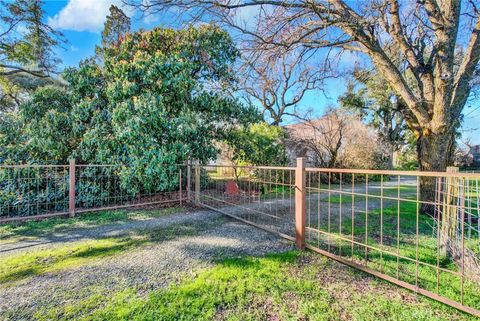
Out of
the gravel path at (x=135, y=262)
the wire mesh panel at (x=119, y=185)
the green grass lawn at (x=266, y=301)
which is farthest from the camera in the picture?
the wire mesh panel at (x=119, y=185)

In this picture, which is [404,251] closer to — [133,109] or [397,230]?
[397,230]

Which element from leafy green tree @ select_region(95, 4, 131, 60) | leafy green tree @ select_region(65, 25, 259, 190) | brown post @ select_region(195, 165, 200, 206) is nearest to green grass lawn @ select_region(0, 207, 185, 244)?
brown post @ select_region(195, 165, 200, 206)

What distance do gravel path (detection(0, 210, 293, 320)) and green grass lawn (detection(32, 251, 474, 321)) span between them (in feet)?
0.59

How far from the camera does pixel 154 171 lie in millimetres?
6574

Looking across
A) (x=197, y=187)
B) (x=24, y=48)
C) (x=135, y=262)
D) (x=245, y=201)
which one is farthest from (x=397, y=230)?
(x=24, y=48)

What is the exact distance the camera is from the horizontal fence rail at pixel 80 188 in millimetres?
5822

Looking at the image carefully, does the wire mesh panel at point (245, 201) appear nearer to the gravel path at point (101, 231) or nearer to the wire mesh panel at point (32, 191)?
the gravel path at point (101, 231)

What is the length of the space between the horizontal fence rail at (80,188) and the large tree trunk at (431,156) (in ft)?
20.9

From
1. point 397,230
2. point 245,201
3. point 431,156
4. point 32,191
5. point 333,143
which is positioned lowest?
point 245,201

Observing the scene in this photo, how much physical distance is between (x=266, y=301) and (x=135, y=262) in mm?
1907

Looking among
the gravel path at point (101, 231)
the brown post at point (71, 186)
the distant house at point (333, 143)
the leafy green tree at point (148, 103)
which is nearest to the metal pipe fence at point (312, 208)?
the brown post at point (71, 186)

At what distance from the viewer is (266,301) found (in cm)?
238

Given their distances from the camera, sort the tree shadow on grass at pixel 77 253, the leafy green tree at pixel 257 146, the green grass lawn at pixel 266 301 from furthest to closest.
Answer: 1. the leafy green tree at pixel 257 146
2. the tree shadow on grass at pixel 77 253
3. the green grass lawn at pixel 266 301

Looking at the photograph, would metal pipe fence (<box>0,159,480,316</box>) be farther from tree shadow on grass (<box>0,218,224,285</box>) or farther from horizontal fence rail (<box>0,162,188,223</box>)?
tree shadow on grass (<box>0,218,224,285</box>)
